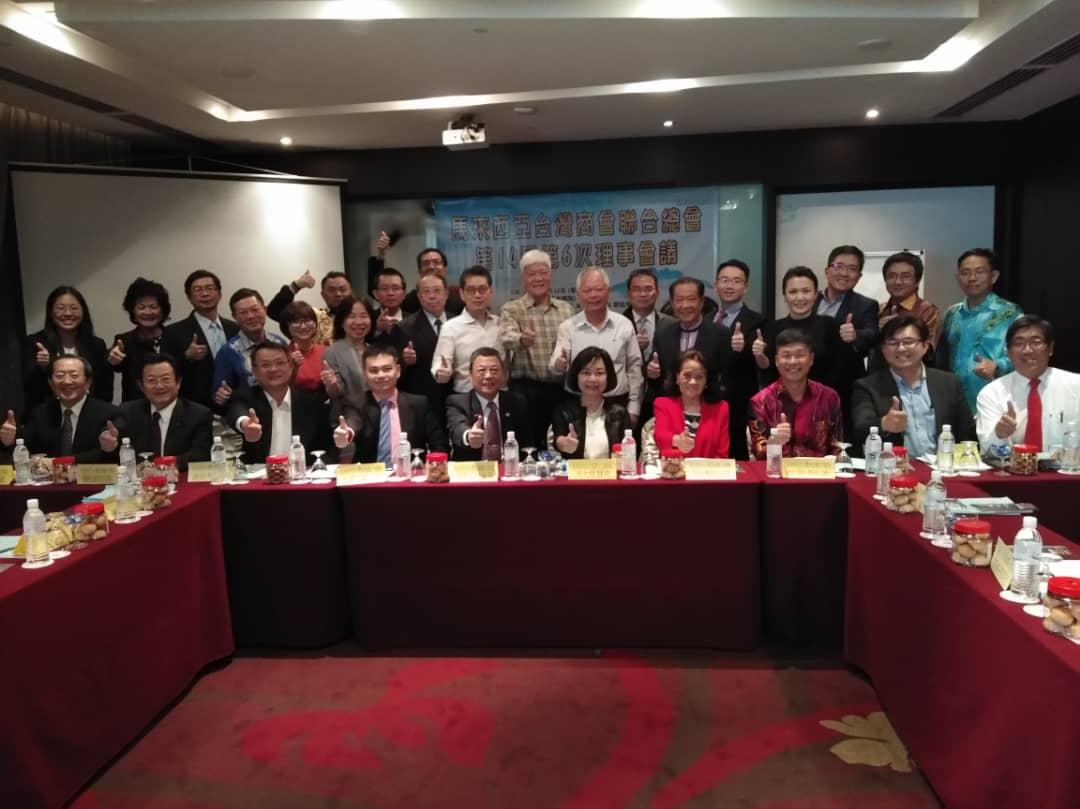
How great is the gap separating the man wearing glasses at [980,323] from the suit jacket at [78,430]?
379 cm

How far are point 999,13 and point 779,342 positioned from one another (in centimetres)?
204

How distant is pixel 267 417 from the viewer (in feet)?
10.2

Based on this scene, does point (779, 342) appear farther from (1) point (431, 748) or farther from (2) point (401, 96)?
(2) point (401, 96)

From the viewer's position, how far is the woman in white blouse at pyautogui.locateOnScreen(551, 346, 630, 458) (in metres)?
3.03

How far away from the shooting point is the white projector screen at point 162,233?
14.8 ft

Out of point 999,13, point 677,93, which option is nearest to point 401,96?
point 677,93

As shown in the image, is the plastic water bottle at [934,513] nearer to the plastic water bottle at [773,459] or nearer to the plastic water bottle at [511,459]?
the plastic water bottle at [773,459]

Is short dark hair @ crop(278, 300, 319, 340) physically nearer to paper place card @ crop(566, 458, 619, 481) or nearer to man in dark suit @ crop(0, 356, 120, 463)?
man in dark suit @ crop(0, 356, 120, 463)

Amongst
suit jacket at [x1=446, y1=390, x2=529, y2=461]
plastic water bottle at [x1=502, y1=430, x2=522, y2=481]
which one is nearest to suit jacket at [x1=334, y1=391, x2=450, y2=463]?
suit jacket at [x1=446, y1=390, x2=529, y2=461]

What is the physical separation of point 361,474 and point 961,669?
1.96 metres

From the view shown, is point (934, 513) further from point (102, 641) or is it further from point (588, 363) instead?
point (102, 641)

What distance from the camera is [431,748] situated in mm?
2215

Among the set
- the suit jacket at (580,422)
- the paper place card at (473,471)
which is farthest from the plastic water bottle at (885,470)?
the paper place card at (473,471)

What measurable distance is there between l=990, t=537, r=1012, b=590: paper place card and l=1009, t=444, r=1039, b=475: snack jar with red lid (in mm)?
1002
